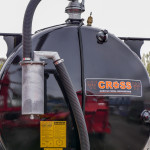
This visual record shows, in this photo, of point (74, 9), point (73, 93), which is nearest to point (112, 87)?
point (73, 93)

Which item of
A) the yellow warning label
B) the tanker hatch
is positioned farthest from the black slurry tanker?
the tanker hatch

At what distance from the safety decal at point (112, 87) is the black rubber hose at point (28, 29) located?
1.72 ft

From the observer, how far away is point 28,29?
2.37m

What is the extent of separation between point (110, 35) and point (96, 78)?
45 cm

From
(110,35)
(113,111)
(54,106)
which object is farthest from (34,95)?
(110,35)

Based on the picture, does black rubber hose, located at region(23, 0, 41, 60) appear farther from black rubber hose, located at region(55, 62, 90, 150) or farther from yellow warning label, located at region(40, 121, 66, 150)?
yellow warning label, located at region(40, 121, 66, 150)

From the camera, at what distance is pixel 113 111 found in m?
2.60

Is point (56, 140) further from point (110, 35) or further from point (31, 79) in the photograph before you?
point (110, 35)

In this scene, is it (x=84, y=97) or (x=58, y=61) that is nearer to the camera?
(x=58, y=61)

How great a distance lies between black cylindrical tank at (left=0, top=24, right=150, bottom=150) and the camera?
8.13 ft

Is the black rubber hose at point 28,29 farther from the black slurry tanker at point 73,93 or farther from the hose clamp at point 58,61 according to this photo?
the hose clamp at point 58,61

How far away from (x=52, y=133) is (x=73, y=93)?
0.38 metres

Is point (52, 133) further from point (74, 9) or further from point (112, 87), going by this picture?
point (74, 9)

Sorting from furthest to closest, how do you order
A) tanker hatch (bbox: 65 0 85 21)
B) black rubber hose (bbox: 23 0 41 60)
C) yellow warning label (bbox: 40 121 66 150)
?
tanker hatch (bbox: 65 0 85 21), yellow warning label (bbox: 40 121 66 150), black rubber hose (bbox: 23 0 41 60)
